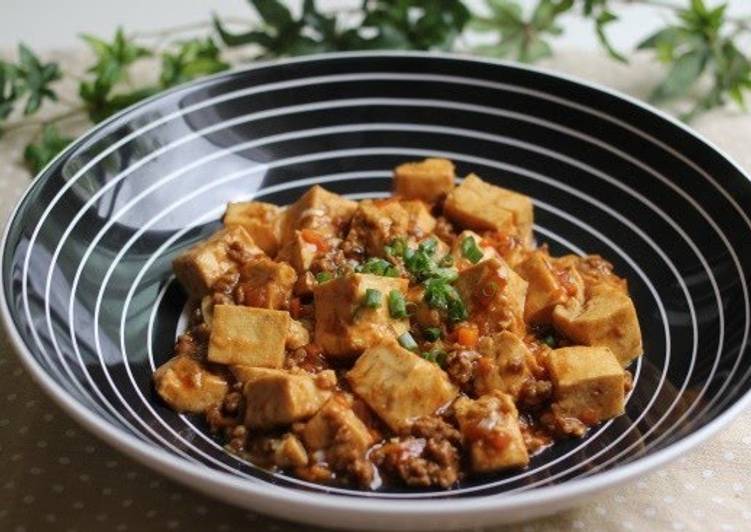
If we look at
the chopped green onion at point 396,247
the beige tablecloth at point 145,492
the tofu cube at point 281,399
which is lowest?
the beige tablecloth at point 145,492

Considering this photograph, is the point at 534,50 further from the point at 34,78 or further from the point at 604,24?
the point at 34,78

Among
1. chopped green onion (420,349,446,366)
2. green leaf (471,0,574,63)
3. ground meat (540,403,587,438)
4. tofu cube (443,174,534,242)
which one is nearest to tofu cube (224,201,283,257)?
tofu cube (443,174,534,242)

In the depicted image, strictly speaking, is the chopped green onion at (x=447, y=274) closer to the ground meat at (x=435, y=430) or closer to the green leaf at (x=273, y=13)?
the ground meat at (x=435, y=430)

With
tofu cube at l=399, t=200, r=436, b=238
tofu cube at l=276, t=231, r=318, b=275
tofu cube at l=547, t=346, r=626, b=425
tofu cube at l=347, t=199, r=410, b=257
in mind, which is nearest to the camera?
tofu cube at l=547, t=346, r=626, b=425

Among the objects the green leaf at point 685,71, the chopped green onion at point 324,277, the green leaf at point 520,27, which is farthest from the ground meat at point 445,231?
the green leaf at point 685,71

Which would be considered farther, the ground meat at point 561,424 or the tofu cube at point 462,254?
the tofu cube at point 462,254

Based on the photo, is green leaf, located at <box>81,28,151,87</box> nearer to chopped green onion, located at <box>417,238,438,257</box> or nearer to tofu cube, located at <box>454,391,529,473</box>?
chopped green onion, located at <box>417,238,438,257</box>
